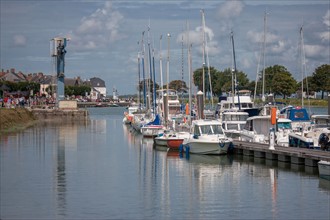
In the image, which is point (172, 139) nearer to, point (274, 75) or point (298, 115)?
point (298, 115)

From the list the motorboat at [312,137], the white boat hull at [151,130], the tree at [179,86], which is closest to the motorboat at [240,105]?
the white boat hull at [151,130]

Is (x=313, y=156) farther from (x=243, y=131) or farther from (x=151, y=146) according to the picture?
(x=151, y=146)

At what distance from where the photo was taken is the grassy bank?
8774 cm

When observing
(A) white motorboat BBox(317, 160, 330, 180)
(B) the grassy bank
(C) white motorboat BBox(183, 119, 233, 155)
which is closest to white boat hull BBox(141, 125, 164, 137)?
(B) the grassy bank

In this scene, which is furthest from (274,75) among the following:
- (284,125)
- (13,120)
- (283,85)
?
(284,125)

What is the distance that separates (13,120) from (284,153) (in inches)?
2191

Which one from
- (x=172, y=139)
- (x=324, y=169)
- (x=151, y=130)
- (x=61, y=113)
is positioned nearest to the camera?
(x=324, y=169)

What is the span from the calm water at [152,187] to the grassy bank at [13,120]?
25597mm

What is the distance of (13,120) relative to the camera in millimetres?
96562

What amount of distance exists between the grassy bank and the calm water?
25597mm

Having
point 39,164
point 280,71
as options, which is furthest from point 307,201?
point 280,71

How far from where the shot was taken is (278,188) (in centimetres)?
3956

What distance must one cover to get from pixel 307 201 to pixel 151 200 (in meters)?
7.43

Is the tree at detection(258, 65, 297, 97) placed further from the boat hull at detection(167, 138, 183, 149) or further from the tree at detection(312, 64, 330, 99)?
the boat hull at detection(167, 138, 183, 149)
